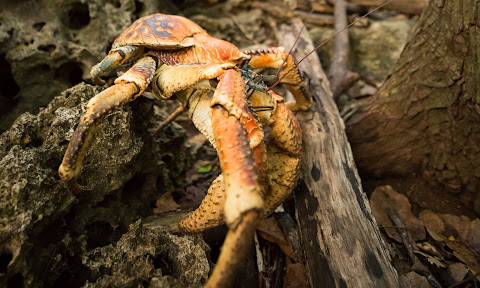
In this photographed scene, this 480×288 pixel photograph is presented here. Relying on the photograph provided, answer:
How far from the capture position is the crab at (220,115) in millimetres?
1092

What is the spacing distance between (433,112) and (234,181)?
2.23 m

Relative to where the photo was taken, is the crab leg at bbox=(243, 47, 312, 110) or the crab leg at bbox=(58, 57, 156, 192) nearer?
the crab leg at bbox=(58, 57, 156, 192)

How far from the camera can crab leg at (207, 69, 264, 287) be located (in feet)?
3.46

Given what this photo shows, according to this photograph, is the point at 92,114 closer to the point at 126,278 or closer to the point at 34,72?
the point at 126,278

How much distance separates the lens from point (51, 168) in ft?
5.56

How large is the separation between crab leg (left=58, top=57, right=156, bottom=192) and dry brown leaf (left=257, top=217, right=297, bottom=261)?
144 centimetres

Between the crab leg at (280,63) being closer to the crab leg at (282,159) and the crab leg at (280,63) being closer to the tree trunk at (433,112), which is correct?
the crab leg at (282,159)

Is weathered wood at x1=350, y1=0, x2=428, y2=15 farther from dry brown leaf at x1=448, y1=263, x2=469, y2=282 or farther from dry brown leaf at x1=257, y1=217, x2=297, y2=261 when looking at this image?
dry brown leaf at x1=257, y1=217, x2=297, y2=261

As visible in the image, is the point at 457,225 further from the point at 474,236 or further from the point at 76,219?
the point at 76,219

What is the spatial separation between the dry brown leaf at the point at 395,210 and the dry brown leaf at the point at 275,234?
2.96 feet

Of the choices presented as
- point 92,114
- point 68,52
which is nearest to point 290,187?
point 92,114

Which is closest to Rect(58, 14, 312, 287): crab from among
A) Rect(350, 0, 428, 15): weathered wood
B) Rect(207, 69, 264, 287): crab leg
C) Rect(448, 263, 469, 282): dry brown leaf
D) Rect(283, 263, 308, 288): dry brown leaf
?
Rect(207, 69, 264, 287): crab leg

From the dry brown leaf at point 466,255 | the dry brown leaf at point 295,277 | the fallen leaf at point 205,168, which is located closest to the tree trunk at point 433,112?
the dry brown leaf at point 466,255

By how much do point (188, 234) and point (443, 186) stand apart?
8.02 ft
